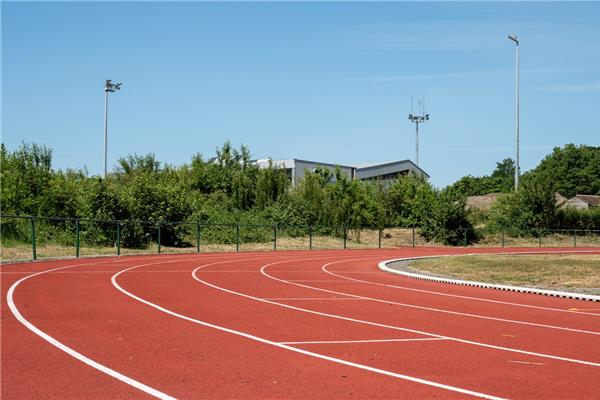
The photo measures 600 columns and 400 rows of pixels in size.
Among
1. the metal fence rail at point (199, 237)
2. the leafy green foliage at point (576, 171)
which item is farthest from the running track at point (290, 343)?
the leafy green foliage at point (576, 171)

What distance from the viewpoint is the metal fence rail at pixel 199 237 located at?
1281 inches

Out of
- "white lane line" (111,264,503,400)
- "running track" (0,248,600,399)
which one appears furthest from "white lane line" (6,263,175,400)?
"white lane line" (111,264,503,400)

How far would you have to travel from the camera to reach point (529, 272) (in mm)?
23188

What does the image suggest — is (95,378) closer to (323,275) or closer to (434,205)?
(323,275)

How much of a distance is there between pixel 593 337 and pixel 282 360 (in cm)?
523

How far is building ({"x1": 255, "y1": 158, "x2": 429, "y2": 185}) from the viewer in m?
86.0

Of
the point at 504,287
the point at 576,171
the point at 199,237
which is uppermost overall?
the point at 576,171

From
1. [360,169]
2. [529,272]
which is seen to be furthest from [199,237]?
[360,169]

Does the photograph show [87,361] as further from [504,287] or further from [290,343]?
[504,287]

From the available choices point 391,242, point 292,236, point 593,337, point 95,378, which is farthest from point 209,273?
point 391,242

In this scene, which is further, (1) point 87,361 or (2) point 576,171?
(2) point 576,171

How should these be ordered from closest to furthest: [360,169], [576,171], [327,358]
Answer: [327,358] < [360,169] < [576,171]

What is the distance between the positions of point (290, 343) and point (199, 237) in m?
30.3

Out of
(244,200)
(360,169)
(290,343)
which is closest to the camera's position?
(290,343)
